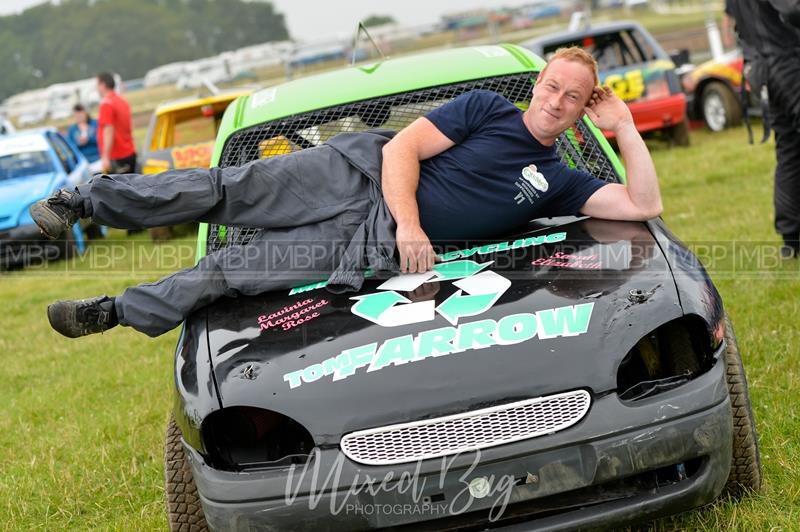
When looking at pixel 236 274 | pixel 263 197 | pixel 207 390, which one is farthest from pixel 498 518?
pixel 263 197

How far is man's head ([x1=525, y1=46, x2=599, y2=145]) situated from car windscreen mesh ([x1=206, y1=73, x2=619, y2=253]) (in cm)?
53

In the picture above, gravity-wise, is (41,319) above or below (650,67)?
below

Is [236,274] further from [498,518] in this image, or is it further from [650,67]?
[650,67]

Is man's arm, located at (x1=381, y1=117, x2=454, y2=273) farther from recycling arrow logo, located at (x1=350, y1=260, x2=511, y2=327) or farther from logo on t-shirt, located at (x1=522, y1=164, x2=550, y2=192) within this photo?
logo on t-shirt, located at (x1=522, y1=164, x2=550, y2=192)

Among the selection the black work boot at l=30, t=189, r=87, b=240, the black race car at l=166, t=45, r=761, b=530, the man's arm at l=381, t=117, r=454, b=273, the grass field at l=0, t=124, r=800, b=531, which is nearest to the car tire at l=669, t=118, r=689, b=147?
the grass field at l=0, t=124, r=800, b=531

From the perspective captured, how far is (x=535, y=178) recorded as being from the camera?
364 centimetres

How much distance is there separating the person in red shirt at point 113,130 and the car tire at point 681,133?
23.6 feet

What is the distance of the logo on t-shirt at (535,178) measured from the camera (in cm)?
363

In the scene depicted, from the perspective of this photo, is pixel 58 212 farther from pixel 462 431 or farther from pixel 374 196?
pixel 462 431

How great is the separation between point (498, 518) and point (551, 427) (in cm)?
30

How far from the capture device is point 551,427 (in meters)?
2.65

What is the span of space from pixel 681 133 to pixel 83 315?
9.96 metres

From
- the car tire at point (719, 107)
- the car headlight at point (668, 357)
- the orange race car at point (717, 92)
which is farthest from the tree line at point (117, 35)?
the car headlight at point (668, 357)

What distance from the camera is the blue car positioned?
1066cm
